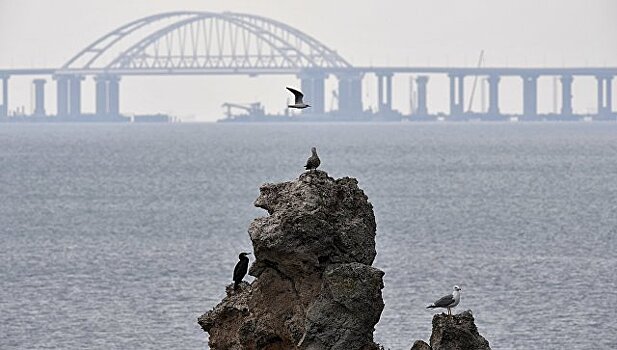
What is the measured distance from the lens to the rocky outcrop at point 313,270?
49.3 ft

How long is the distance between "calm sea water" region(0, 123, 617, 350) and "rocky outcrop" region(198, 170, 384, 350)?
16.2 m

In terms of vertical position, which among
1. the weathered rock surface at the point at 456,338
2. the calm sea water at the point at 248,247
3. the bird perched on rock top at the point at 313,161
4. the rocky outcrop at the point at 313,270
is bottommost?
the calm sea water at the point at 248,247

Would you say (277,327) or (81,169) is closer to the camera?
(277,327)

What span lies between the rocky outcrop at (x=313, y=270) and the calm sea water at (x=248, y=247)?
53.2ft

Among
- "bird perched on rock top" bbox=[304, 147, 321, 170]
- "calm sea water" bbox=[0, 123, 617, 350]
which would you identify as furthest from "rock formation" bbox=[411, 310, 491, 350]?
"calm sea water" bbox=[0, 123, 617, 350]

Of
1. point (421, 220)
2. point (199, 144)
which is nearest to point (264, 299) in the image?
point (421, 220)

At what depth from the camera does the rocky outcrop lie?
1502 centimetres

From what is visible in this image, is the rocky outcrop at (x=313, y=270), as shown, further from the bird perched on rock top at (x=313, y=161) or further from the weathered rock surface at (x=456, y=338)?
the weathered rock surface at (x=456, y=338)

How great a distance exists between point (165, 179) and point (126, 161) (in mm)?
25779

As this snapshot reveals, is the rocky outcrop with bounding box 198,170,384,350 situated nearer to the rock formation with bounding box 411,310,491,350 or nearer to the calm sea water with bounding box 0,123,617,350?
the rock formation with bounding box 411,310,491,350

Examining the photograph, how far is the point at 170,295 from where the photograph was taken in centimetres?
4044

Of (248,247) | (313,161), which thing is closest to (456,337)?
(313,161)

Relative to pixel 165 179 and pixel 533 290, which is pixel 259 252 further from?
pixel 165 179

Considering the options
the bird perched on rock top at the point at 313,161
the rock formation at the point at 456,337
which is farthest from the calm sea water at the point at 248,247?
the bird perched on rock top at the point at 313,161
